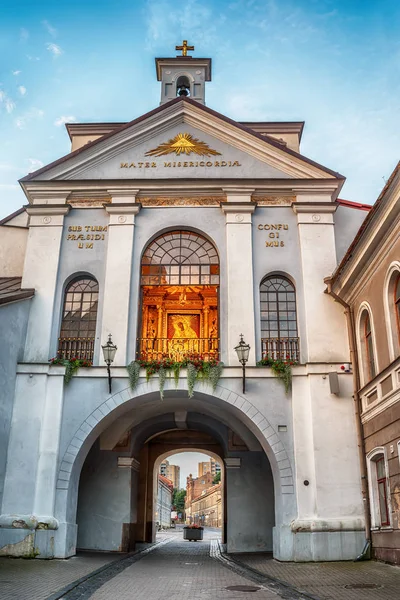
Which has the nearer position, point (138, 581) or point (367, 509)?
point (138, 581)

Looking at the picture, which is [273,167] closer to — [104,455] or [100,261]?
[100,261]

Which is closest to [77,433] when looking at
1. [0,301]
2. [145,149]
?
[0,301]

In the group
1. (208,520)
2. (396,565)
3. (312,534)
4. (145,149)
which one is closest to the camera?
(396,565)

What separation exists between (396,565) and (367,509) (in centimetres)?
219

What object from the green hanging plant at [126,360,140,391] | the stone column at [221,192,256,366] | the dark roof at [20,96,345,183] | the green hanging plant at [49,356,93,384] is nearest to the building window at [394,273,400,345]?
the stone column at [221,192,256,366]

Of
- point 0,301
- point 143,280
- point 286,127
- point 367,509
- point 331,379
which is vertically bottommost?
point 367,509

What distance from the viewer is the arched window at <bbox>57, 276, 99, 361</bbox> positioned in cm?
1678

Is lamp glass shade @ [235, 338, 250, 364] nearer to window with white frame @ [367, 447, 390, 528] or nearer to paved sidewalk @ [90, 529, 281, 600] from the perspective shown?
window with white frame @ [367, 447, 390, 528]

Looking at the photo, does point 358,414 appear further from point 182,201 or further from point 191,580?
point 182,201

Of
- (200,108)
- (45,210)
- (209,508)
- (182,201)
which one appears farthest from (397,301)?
(209,508)

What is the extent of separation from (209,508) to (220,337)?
194 ft

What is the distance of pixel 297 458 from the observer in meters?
15.3

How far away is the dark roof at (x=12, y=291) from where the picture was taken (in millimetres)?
15641

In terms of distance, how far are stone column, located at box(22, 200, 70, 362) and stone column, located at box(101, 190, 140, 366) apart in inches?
60.0
